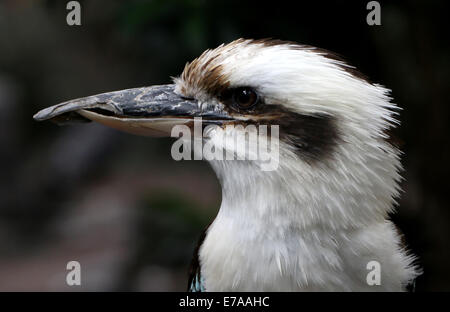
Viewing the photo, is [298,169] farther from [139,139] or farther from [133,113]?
[139,139]

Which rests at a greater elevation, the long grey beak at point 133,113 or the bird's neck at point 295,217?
the long grey beak at point 133,113

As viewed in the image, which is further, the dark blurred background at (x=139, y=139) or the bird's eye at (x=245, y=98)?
the dark blurred background at (x=139, y=139)

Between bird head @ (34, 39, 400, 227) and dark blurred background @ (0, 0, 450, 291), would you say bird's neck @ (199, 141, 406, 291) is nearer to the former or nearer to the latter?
bird head @ (34, 39, 400, 227)

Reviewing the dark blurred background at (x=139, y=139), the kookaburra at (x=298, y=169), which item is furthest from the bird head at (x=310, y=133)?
the dark blurred background at (x=139, y=139)

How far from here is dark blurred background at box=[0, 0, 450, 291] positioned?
11.2 ft

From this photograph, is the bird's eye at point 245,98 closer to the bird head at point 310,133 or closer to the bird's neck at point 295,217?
the bird head at point 310,133

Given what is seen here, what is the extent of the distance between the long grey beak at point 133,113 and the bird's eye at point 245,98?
0.06 m

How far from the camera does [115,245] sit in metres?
6.58

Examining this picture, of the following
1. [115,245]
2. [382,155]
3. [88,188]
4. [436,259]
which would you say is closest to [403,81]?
[436,259]

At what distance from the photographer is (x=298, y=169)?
1784 millimetres

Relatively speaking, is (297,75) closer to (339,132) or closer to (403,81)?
(339,132)

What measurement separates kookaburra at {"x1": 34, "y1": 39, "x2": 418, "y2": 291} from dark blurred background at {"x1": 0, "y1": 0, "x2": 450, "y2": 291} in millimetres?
925

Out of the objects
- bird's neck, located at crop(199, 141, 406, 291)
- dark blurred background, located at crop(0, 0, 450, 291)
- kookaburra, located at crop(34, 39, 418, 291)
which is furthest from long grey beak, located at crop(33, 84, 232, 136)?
dark blurred background, located at crop(0, 0, 450, 291)

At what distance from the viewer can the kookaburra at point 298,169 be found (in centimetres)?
179
